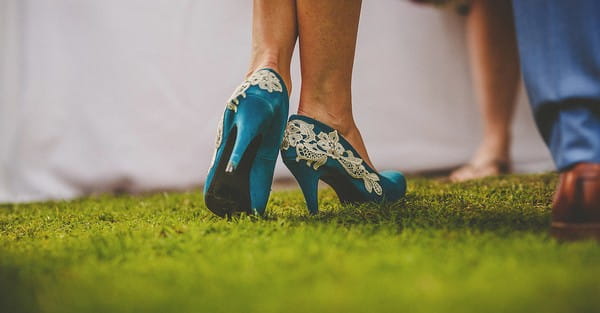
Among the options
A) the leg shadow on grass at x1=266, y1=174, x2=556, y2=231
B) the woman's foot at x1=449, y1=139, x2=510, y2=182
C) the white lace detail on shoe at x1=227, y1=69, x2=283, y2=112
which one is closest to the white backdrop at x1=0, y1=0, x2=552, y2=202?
the woman's foot at x1=449, y1=139, x2=510, y2=182

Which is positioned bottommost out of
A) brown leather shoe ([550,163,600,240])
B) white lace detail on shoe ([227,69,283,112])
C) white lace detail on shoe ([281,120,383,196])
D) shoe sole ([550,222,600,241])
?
shoe sole ([550,222,600,241])

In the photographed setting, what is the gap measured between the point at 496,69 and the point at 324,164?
3.63 feet

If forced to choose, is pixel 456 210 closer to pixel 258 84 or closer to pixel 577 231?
pixel 577 231

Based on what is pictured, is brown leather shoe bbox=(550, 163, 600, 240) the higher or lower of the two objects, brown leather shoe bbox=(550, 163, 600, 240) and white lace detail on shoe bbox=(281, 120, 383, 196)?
the lower

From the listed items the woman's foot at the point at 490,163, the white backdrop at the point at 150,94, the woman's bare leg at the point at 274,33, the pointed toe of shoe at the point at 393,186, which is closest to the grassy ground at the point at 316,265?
the pointed toe of shoe at the point at 393,186

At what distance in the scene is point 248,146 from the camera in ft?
2.45

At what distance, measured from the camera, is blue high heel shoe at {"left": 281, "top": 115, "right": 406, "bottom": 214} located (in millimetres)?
798

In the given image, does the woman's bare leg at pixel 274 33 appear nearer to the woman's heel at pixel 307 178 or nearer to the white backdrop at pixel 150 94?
the woman's heel at pixel 307 178

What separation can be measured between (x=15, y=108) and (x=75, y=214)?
0.79 m

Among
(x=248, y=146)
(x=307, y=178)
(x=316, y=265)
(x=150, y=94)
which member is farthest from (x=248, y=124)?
(x=150, y=94)

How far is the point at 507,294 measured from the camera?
37cm

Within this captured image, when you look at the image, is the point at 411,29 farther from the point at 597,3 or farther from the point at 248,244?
the point at 248,244

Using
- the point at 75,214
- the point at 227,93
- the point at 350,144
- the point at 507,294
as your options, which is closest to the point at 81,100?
the point at 227,93

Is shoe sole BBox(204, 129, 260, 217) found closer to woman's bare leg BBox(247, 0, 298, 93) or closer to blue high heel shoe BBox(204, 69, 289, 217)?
blue high heel shoe BBox(204, 69, 289, 217)
